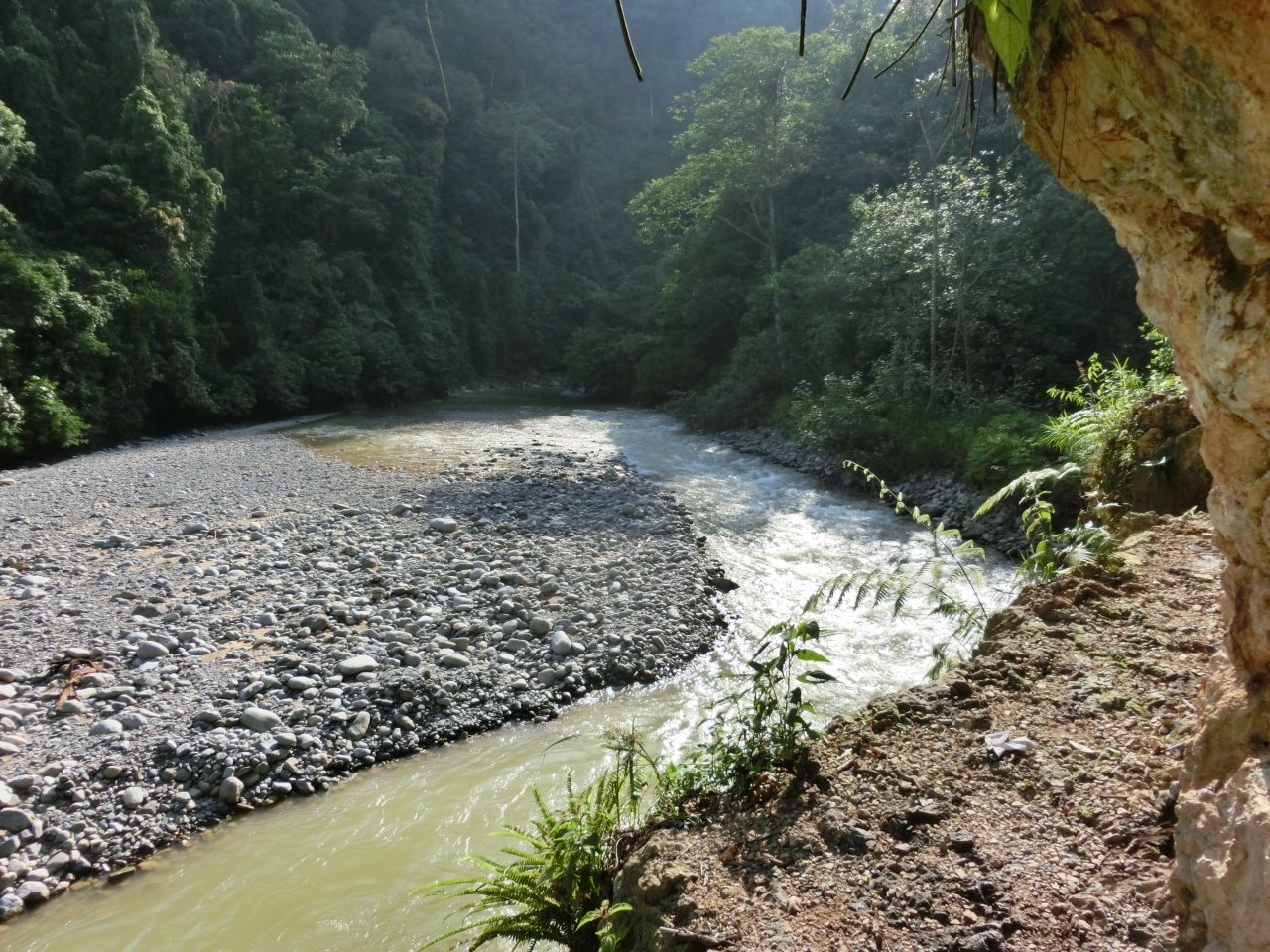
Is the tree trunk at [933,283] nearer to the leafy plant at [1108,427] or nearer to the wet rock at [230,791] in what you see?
the leafy plant at [1108,427]

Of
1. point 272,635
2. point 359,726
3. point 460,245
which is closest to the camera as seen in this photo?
point 359,726

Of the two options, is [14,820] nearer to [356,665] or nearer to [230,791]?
[230,791]

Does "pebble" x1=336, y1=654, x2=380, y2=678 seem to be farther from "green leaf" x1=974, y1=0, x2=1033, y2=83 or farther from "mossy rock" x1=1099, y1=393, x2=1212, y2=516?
"mossy rock" x1=1099, y1=393, x2=1212, y2=516

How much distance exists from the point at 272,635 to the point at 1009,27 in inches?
220

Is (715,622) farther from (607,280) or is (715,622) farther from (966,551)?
(607,280)

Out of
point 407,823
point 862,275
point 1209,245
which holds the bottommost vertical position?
point 407,823

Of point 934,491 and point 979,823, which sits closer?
point 979,823

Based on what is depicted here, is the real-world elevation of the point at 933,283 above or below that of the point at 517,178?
below

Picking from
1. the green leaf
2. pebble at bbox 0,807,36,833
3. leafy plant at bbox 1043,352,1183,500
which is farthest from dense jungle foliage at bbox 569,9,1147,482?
pebble at bbox 0,807,36,833

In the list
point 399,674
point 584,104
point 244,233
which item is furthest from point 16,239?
point 584,104

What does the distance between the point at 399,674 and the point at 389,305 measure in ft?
84.0

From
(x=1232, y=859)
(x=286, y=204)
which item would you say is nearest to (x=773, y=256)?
(x=286, y=204)

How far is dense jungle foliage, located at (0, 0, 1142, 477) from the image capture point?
41.7 ft

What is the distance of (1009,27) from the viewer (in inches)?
65.4
